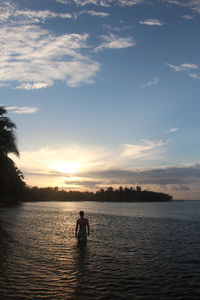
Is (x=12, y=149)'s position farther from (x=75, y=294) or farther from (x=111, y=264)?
(x=75, y=294)

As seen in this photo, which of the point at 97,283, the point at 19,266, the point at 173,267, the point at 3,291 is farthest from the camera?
the point at 173,267

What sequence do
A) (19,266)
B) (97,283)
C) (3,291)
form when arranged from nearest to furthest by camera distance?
(3,291) → (97,283) → (19,266)

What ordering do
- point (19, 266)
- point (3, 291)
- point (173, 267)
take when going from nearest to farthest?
1. point (3, 291)
2. point (19, 266)
3. point (173, 267)

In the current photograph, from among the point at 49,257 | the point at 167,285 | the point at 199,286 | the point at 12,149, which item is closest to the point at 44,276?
the point at 49,257

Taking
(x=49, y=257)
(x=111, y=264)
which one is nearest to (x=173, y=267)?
(x=111, y=264)

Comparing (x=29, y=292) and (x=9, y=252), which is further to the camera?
(x=9, y=252)

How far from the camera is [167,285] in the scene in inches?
467

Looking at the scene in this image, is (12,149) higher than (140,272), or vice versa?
(12,149)

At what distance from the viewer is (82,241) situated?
21.2 metres

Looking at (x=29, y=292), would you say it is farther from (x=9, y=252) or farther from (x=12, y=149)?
(x=12, y=149)

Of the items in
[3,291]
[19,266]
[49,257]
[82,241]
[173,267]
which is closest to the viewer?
[3,291]

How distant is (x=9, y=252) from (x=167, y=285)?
1018 cm

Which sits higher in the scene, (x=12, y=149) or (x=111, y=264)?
(x=12, y=149)

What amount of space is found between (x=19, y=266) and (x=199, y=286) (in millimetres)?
8795
